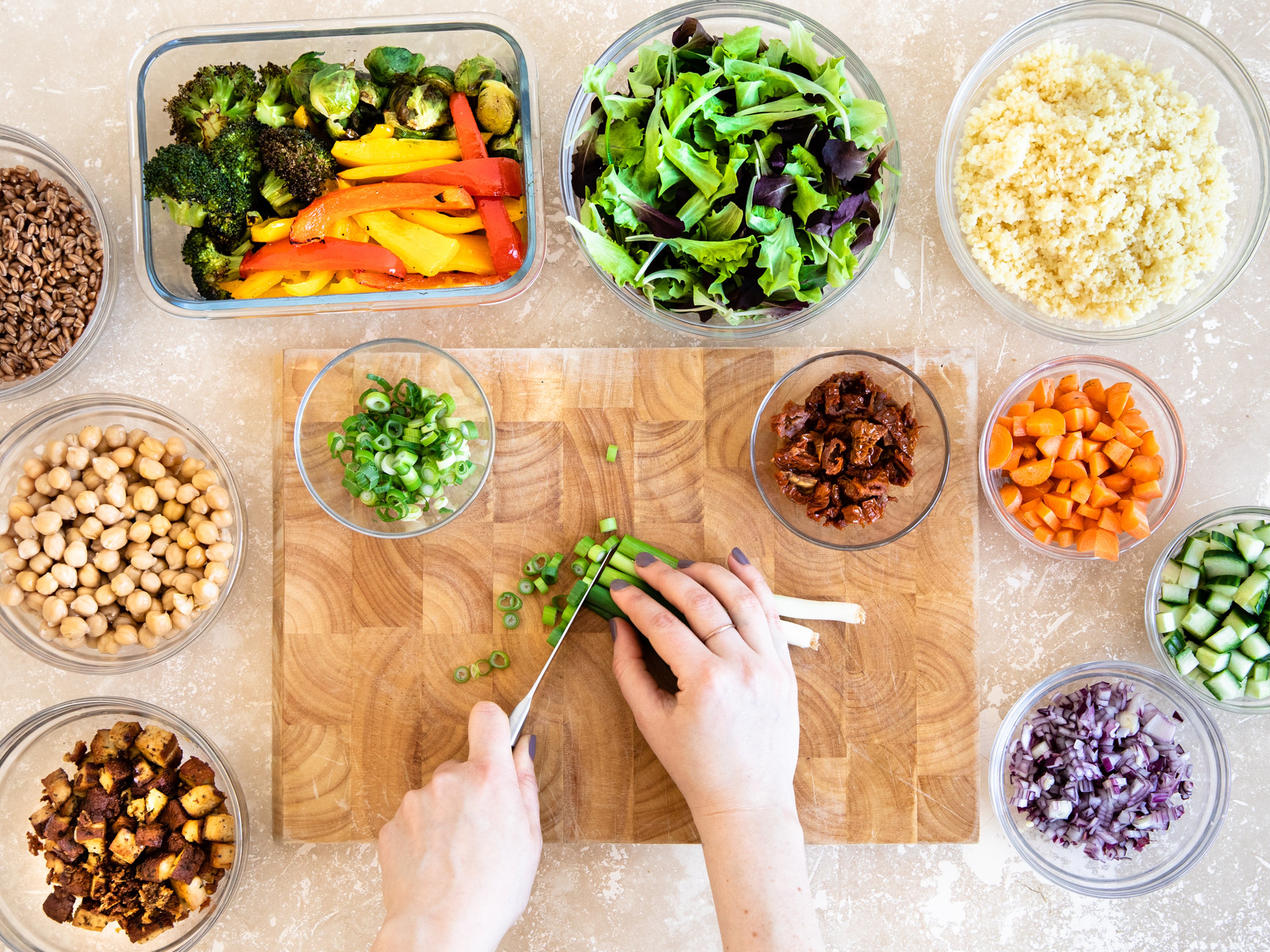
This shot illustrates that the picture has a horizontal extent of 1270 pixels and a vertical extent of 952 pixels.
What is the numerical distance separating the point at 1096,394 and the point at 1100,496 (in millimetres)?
235

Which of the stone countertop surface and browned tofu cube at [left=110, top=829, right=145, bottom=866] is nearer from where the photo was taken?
browned tofu cube at [left=110, top=829, right=145, bottom=866]

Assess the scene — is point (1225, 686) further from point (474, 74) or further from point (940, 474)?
point (474, 74)

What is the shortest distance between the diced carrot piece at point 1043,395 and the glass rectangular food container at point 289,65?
1123 millimetres

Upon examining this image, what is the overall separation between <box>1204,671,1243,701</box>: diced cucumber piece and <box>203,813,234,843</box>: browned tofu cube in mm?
2172

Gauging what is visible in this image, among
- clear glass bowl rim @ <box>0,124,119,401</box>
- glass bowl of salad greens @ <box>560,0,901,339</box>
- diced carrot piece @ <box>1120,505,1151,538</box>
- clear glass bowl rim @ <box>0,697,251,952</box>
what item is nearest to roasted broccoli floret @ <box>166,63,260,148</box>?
clear glass bowl rim @ <box>0,124,119,401</box>

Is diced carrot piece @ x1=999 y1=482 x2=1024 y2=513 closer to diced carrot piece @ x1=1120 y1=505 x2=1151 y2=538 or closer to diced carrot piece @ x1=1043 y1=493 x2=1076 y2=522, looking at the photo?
diced carrot piece @ x1=1043 y1=493 x2=1076 y2=522

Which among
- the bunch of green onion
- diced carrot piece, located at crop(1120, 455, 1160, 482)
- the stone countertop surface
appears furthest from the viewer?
the stone countertop surface

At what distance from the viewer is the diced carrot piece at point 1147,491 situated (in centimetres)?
180

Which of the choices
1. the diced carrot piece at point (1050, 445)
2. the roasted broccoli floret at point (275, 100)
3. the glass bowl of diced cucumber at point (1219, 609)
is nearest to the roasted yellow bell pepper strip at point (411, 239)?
the roasted broccoli floret at point (275, 100)

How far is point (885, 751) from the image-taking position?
72.6 inches

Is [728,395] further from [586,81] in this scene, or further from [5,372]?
[5,372]

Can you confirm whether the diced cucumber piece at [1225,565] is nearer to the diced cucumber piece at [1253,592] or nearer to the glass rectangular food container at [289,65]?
the diced cucumber piece at [1253,592]

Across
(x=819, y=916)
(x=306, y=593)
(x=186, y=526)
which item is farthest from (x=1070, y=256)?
(x=186, y=526)

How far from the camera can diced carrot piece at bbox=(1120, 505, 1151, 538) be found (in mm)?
1803
